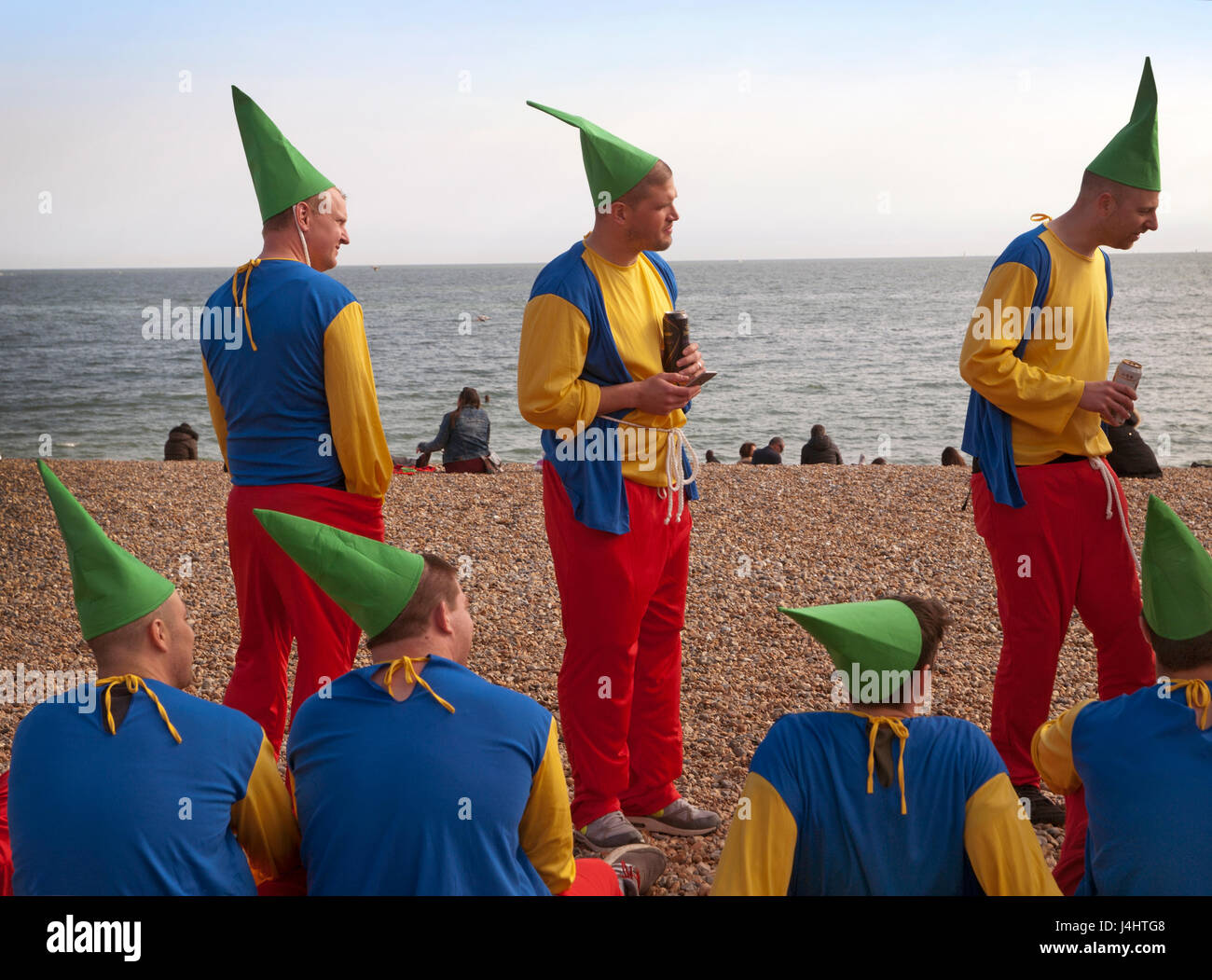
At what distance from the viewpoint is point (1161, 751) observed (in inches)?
86.3

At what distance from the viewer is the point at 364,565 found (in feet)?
7.34

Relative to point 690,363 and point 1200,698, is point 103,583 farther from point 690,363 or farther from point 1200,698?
point 1200,698

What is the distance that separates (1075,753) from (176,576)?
6.62 m

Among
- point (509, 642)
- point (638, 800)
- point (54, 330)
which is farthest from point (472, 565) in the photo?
point (54, 330)

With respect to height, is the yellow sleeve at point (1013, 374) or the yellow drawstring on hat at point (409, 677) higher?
the yellow sleeve at point (1013, 374)

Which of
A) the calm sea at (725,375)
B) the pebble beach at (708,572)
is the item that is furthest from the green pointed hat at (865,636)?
the calm sea at (725,375)

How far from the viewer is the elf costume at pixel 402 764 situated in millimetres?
2104

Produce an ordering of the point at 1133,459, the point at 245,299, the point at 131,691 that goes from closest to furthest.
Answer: the point at 131,691, the point at 245,299, the point at 1133,459

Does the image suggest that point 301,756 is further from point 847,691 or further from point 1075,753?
point 1075,753

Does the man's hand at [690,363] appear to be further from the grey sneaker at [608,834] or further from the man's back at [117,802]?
the man's back at [117,802]

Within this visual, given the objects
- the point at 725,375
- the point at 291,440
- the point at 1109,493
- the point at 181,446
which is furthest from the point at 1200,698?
the point at 725,375

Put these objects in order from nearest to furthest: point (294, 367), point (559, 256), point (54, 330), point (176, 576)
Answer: point (294, 367) < point (559, 256) < point (176, 576) < point (54, 330)

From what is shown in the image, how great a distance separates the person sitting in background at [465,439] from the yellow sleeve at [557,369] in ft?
28.0

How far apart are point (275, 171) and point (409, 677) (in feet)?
6.00
